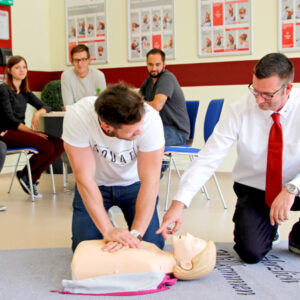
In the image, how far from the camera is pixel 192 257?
5.94 feet

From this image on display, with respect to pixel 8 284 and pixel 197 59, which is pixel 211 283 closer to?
pixel 8 284

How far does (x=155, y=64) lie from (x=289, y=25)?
1.70m

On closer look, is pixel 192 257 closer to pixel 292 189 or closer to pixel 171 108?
pixel 292 189

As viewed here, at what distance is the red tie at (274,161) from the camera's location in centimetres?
202

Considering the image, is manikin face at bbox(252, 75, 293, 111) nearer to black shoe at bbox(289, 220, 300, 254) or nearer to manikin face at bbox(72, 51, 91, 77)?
black shoe at bbox(289, 220, 300, 254)

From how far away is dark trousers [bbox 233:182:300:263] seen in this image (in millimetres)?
2088

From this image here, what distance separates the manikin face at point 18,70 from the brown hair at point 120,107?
101 inches

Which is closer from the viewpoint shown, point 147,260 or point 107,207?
point 147,260

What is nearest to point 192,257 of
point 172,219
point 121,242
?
point 172,219

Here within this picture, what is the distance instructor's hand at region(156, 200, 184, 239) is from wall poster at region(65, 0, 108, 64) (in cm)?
409

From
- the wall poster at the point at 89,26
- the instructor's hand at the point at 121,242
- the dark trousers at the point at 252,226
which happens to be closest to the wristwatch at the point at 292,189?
the dark trousers at the point at 252,226

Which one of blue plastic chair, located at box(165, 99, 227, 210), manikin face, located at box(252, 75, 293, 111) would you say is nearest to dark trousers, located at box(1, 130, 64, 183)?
blue plastic chair, located at box(165, 99, 227, 210)

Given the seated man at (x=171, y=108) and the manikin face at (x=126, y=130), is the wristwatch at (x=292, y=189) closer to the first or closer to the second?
the manikin face at (x=126, y=130)

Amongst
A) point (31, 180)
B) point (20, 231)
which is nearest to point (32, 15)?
point (31, 180)
